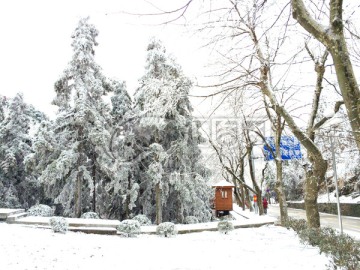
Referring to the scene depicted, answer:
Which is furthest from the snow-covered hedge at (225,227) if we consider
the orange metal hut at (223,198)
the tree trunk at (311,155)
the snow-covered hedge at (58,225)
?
the orange metal hut at (223,198)

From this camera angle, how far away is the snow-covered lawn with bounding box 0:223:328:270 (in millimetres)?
7820

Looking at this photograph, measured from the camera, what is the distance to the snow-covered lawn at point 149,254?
308 inches

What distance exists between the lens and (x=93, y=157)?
2134cm

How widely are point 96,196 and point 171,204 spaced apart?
18.2 feet

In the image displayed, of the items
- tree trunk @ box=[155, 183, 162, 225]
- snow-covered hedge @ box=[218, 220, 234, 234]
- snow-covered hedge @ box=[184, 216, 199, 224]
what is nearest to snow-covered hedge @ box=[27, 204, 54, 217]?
tree trunk @ box=[155, 183, 162, 225]

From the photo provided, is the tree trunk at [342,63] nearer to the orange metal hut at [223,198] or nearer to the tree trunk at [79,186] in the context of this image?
the tree trunk at [79,186]

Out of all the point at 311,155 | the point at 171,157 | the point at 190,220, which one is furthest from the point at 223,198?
the point at 311,155

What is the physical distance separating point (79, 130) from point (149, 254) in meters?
12.6

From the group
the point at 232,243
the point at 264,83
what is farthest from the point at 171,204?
the point at 264,83

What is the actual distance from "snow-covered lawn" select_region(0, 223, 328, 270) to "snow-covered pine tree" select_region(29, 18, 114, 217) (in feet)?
23.9

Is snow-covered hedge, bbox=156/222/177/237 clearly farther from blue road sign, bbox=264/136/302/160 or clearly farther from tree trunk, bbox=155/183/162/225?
blue road sign, bbox=264/136/302/160

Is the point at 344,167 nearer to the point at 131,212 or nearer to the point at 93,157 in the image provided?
the point at 131,212

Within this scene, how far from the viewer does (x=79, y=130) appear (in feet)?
67.1

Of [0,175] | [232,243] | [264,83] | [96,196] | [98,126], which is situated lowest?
[232,243]
